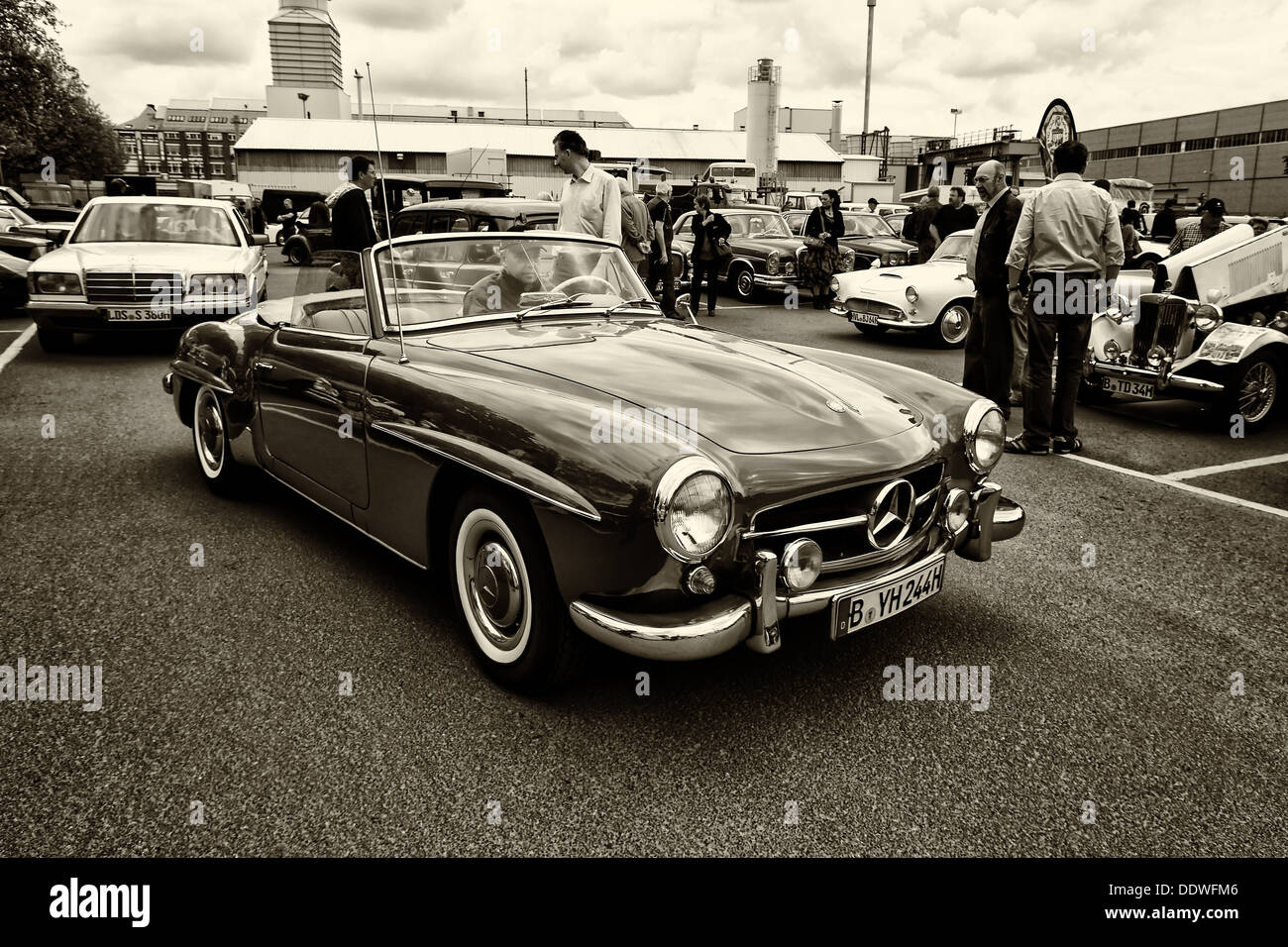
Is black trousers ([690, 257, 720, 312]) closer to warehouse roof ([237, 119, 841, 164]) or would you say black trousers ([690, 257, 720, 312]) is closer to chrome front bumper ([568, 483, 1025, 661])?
chrome front bumper ([568, 483, 1025, 661])

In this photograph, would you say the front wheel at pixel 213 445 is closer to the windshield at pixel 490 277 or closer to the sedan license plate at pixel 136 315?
the windshield at pixel 490 277

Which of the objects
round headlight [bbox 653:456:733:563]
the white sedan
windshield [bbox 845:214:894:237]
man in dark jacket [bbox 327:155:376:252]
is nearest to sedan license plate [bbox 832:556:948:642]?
round headlight [bbox 653:456:733:563]

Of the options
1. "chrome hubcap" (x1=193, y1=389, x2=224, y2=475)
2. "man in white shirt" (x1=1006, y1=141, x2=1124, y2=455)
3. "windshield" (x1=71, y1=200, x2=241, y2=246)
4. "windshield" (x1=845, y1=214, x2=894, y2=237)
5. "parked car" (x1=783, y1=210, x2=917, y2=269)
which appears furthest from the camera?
"windshield" (x1=845, y1=214, x2=894, y2=237)

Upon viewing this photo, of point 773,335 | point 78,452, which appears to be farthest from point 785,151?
point 78,452

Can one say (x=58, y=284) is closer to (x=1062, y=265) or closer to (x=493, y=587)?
(x=493, y=587)

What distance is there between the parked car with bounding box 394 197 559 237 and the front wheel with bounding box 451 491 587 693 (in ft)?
20.7

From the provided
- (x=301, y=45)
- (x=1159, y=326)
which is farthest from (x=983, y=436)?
(x=301, y=45)

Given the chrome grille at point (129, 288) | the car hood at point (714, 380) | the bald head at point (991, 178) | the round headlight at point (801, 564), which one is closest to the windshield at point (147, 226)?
the chrome grille at point (129, 288)

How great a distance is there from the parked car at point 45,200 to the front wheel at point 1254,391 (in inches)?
635

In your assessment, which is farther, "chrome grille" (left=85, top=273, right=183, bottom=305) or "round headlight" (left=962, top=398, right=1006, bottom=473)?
"chrome grille" (left=85, top=273, right=183, bottom=305)

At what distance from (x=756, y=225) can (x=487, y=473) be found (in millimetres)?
14848

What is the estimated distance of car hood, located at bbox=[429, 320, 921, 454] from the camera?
284 cm

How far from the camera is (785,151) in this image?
231ft
